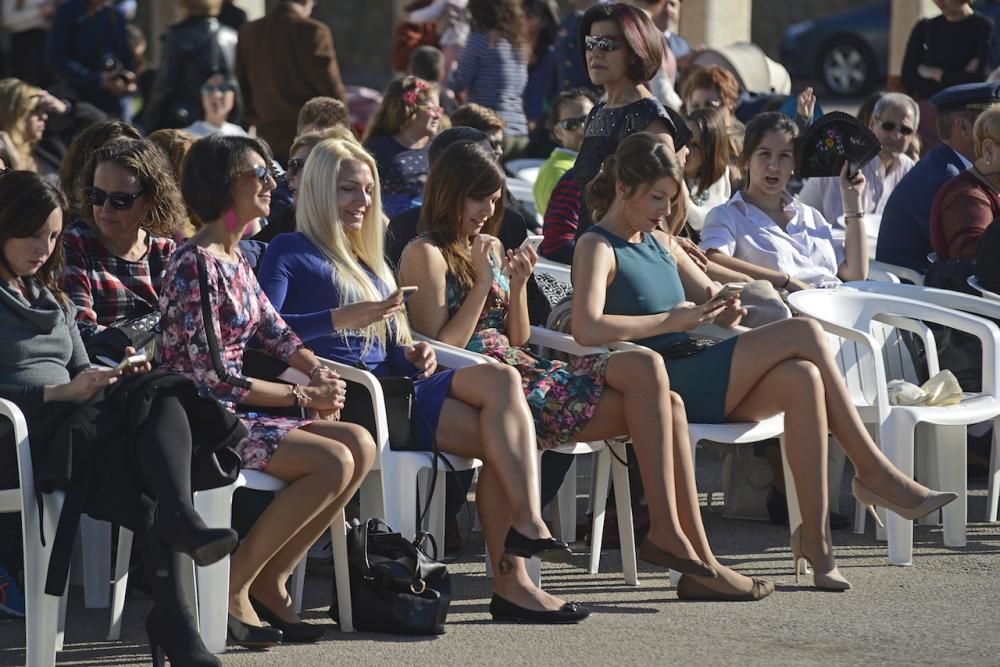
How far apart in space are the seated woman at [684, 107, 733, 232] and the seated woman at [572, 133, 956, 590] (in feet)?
5.35

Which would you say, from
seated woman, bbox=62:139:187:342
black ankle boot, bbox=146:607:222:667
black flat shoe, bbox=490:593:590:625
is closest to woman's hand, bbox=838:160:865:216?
black flat shoe, bbox=490:593:590:625

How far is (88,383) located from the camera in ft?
14.2

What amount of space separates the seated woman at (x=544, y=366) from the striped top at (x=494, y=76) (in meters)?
4.79

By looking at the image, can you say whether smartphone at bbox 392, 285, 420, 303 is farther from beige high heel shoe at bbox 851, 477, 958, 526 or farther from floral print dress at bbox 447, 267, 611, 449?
beige high heel shoe at bbox 851, 477, 958, 526

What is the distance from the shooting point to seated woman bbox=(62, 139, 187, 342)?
520 centimetres

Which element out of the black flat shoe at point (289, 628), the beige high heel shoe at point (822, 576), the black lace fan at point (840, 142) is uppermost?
the black lace fan at point (840, 142)

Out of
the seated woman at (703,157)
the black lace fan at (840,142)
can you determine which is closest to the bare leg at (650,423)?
the black lace fan at (840,142)

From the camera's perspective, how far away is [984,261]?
661 cm

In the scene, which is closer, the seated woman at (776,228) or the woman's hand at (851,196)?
the seated woman at (776,228)

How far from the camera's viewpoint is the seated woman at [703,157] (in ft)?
24.1

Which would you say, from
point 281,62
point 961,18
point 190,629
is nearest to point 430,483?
point 190,629

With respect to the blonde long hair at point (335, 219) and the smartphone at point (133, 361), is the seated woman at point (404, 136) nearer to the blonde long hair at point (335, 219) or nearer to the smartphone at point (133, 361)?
the blonde long hair at point (335, 219)

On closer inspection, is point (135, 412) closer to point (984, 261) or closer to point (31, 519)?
point (31, 519)

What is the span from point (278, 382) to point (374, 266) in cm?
61
